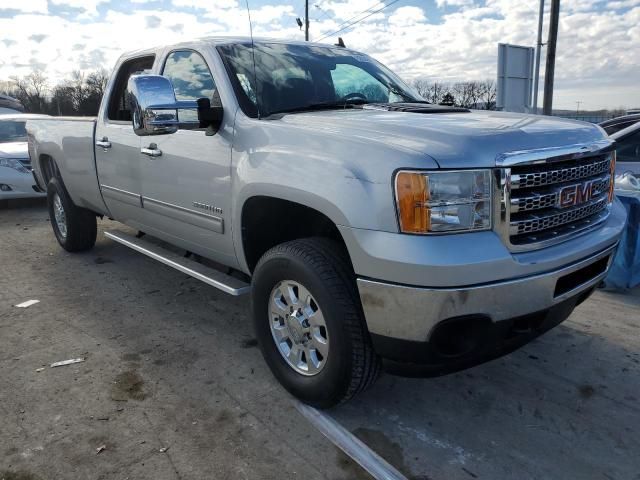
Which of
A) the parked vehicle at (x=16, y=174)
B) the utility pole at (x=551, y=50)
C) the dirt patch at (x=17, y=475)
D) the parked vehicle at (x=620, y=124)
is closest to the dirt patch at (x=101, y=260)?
the parked vehicle at (x=16, y=174)

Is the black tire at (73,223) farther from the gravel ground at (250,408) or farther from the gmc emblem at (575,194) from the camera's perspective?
the gmc emblem at (575,194)

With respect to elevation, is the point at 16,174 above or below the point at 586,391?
above

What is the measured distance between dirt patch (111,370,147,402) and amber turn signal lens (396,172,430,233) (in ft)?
6.04

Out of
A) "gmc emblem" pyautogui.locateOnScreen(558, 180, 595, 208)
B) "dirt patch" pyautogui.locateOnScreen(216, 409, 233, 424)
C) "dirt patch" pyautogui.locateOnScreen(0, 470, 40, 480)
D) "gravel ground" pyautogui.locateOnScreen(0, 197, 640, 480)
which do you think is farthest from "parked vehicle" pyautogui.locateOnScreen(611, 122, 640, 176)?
"dirt patch" pyautogui.locateOnScreen(0, 470, 40, 480)

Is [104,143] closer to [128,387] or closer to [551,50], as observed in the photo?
[128,387]

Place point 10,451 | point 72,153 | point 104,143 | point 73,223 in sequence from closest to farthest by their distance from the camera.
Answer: point 10,451
point 104,143
point 72,153
point 73,223

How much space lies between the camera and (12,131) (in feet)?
32.4

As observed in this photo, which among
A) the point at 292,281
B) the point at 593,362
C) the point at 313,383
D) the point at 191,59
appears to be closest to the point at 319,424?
the point at 313,383

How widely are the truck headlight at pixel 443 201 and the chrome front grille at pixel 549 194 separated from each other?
3.5 inches

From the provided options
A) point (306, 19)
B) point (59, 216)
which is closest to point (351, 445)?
point (59, 216)

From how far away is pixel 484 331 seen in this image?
230 cm

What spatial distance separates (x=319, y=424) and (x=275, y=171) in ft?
4.26

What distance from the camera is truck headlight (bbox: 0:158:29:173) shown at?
28.4 ft

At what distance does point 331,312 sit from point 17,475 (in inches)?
61.3
